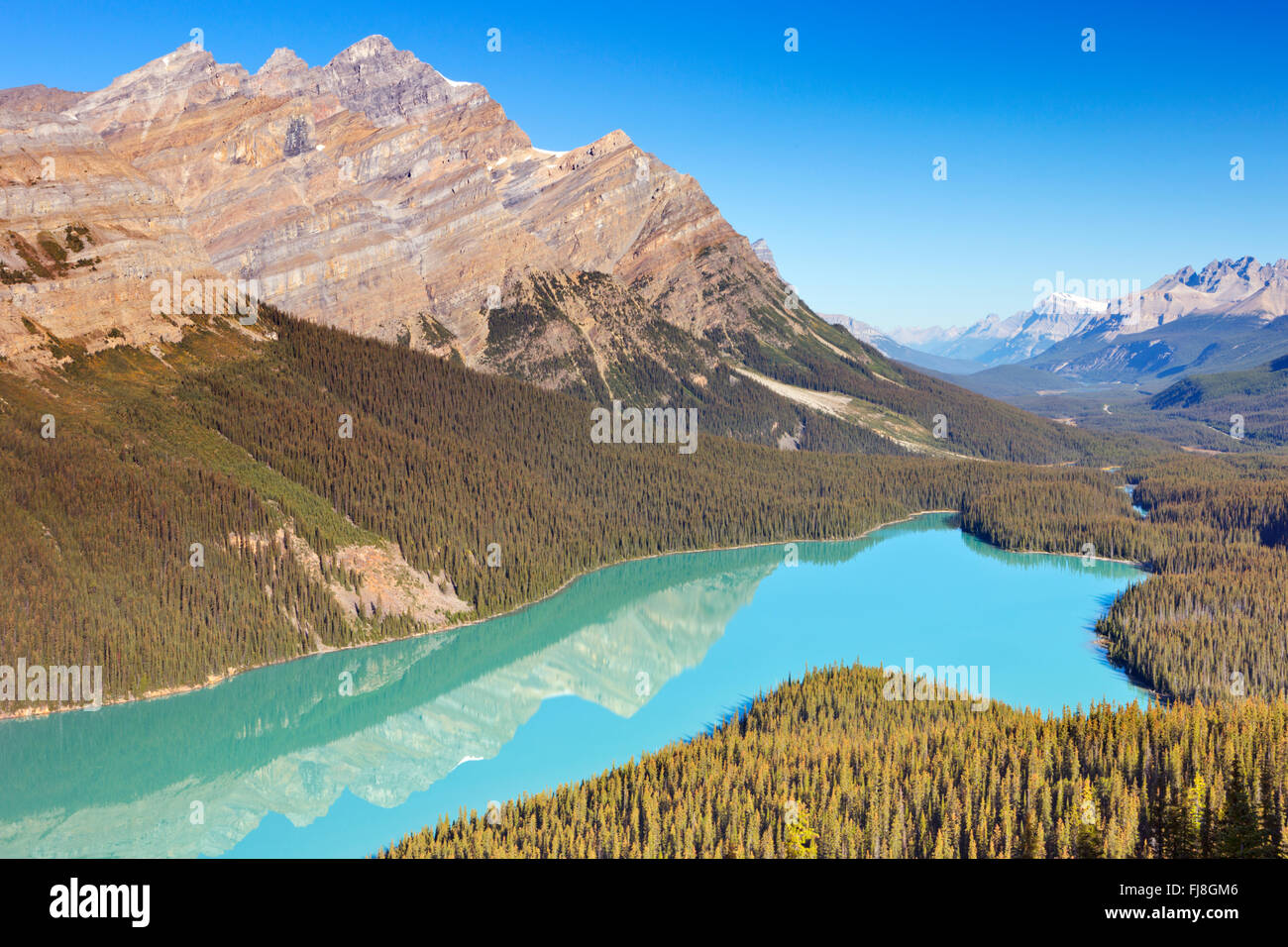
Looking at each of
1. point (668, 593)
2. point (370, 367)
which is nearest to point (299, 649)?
point (668, 593)

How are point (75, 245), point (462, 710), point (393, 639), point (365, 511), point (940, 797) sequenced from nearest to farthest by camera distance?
point (940, 797), point (462, 710), point (393, 639), point (365, 511), point (75, 245)

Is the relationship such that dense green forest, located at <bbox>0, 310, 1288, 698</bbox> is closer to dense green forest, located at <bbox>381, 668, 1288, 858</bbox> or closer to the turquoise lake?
the turquoise lake

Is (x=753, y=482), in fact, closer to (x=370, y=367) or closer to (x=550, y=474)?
(x=550, y=474)

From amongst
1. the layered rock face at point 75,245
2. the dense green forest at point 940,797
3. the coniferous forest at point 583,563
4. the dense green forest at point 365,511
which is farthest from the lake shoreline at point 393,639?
the layered rock face at point 75,245

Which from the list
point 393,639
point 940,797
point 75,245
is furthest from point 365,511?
point 940,797

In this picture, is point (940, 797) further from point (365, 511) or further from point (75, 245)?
point (75, 245)

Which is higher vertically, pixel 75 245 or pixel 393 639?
pixel 75 245

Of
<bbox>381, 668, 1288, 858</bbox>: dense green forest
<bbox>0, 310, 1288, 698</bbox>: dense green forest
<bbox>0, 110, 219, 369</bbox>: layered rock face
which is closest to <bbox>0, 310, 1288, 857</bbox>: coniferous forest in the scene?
<bbox>381, 668, 1288, 858</bbox>: dense green forest
